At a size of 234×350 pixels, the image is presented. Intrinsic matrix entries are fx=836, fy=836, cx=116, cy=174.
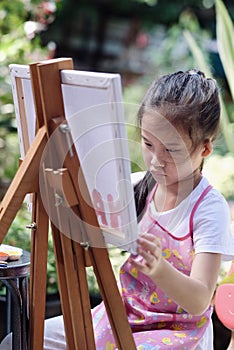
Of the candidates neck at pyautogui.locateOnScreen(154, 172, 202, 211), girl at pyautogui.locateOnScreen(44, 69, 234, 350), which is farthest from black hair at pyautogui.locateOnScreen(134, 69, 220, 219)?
neck at pyautogui.locateOnScreen(154, 172, 202, 211)

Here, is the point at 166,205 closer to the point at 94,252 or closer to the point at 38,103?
the point at 94,252

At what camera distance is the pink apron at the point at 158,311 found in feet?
6.71

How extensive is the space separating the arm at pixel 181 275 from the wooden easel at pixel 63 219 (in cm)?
13

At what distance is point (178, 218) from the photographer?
2.07 meters

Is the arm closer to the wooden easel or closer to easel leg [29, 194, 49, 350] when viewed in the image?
the wooden easel

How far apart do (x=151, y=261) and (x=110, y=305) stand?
209mm

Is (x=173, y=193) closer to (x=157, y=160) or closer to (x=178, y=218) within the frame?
(x=178, y=218)

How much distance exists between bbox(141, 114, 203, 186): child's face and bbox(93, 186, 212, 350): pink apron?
106mm

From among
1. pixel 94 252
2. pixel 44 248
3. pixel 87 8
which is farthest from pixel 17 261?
pixel 87 8

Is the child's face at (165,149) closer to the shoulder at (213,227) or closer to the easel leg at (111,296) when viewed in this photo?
the shoulder at (213,227)

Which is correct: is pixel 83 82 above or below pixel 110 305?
above

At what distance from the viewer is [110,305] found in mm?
1885

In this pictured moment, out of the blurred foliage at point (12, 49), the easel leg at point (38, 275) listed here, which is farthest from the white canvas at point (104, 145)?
the blurred foliage at point (12, 49)

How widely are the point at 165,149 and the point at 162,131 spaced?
42mm
